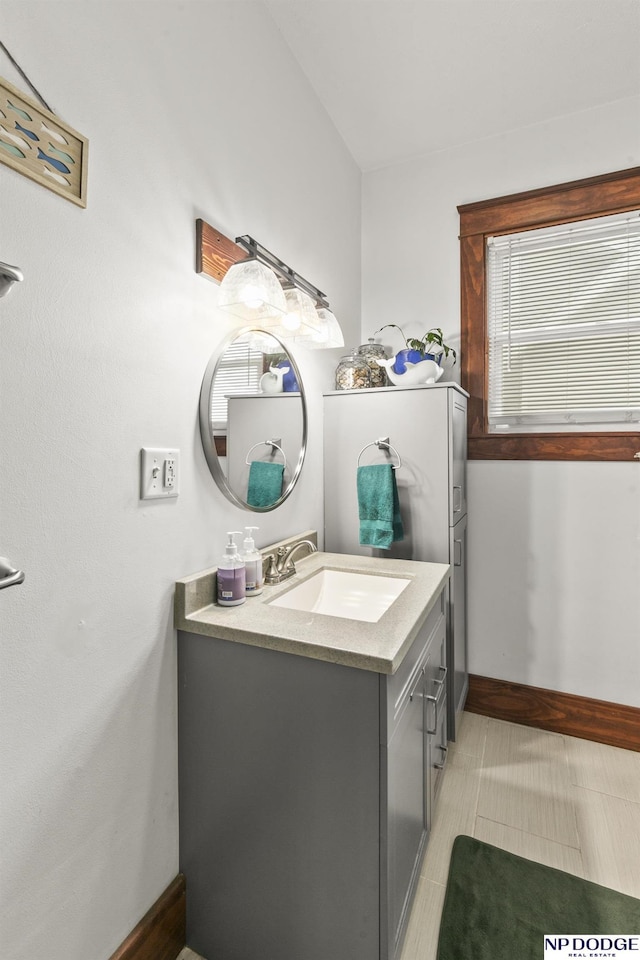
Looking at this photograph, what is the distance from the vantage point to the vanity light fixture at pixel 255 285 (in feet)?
4.25

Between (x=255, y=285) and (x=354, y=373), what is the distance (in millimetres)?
903

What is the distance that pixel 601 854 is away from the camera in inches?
59.6

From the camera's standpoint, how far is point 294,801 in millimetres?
1071

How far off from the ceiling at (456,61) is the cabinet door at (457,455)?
1.34m

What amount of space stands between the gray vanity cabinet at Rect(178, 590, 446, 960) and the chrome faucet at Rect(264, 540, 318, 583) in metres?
0.38

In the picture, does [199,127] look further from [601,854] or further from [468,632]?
[601,854]

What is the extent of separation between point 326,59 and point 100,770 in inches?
99.5

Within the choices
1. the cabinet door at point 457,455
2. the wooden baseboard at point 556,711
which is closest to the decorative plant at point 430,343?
the cabinet door at point 457,455

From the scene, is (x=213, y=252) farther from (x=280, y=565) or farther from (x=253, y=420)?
(x=280, y=565)

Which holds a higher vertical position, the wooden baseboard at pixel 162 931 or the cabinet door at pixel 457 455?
the cabinet door at pixel 457 455

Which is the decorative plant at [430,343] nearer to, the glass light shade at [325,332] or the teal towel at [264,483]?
the glass light shade at [325,332]

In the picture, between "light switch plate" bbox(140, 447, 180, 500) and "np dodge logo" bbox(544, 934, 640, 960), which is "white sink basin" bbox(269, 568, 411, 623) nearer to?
"light switch plate" bbox(140, 447, 180, 500)

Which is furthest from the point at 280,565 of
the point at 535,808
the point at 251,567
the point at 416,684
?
the point at 535,808

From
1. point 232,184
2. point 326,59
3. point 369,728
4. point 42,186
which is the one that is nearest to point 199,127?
point 232,184
